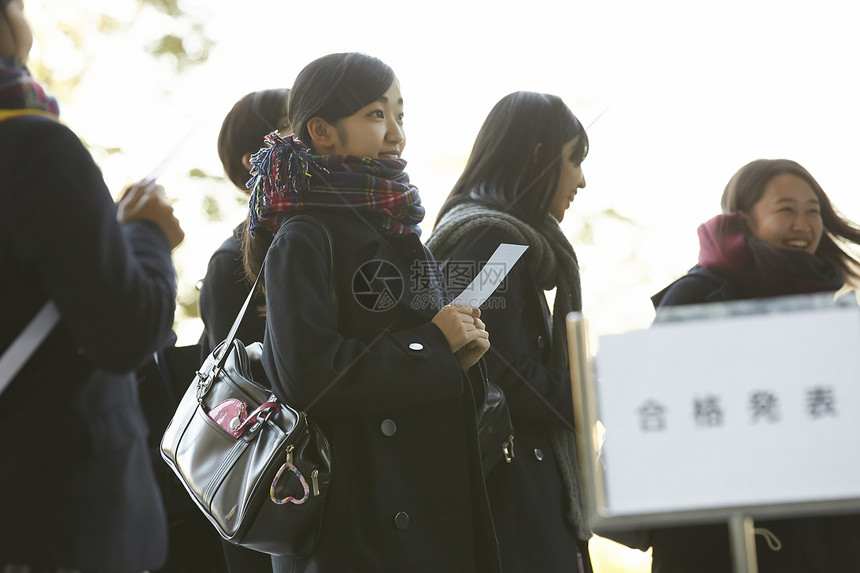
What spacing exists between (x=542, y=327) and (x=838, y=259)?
2.31 ft

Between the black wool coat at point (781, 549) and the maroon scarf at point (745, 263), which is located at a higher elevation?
the maroon scarf at point (745, 263)

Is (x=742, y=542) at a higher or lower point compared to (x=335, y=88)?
lower

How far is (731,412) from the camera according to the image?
78cm

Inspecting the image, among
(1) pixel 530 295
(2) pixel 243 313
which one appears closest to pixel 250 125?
(2) pixel 243 313

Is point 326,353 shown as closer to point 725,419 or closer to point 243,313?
point 243,313

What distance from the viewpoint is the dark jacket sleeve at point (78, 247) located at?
844 mm

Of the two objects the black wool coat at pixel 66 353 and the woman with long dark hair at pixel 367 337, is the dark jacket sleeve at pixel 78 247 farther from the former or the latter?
the woman with long dark hair at pixel 367 337

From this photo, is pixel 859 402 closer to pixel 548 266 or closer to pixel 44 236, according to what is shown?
pixel 44 236

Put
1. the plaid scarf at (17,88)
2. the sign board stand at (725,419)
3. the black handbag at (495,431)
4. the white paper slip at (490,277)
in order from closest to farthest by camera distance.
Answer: the sign board stand at (725,419) < the plaid scarf at (17,88) < the white paper slip at (490,277) < the black handbag at (495,431)

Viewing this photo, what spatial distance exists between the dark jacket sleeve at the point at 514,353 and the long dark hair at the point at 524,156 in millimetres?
147

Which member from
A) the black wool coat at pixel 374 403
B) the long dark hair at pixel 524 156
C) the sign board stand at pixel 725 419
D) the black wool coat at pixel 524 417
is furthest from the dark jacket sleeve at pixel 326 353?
the long dark hair at pixel 524 156

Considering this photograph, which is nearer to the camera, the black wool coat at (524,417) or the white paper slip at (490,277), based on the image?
the white paper slip at (490,277)

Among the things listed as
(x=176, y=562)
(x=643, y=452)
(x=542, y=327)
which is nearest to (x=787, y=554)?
(x=542, y=327)

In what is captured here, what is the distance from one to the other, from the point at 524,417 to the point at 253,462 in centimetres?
63
